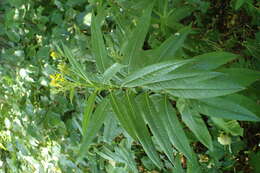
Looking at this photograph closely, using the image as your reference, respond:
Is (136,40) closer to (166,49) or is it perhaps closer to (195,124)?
(166,49)

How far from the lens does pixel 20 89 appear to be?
2273 millimetres

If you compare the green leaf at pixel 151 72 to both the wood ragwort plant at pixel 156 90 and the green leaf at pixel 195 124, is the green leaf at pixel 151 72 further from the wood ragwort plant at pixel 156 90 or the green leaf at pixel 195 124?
the green leaf at pixel 195 124

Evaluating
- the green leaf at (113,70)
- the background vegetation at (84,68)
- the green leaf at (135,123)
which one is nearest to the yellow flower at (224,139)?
the background vegetation at (84,68)

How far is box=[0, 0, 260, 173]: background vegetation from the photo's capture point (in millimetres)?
1660

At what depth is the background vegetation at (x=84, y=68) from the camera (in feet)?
5.45

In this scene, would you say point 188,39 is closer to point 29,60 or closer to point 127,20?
point 127,20

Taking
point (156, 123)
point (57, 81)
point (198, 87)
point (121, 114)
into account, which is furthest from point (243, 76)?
point (57, 81)

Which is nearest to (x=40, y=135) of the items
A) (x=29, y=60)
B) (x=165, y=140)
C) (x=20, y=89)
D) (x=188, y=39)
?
(x=20, y=89)

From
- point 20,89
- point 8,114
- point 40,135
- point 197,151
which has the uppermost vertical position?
point 20,89

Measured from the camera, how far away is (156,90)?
105cm

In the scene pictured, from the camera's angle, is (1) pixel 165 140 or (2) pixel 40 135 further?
(2) pixel 40 135

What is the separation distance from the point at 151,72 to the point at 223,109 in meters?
0.30

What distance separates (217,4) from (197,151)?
0.98m

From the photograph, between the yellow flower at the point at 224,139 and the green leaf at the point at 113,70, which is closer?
the green leaf at the point at 113,70
